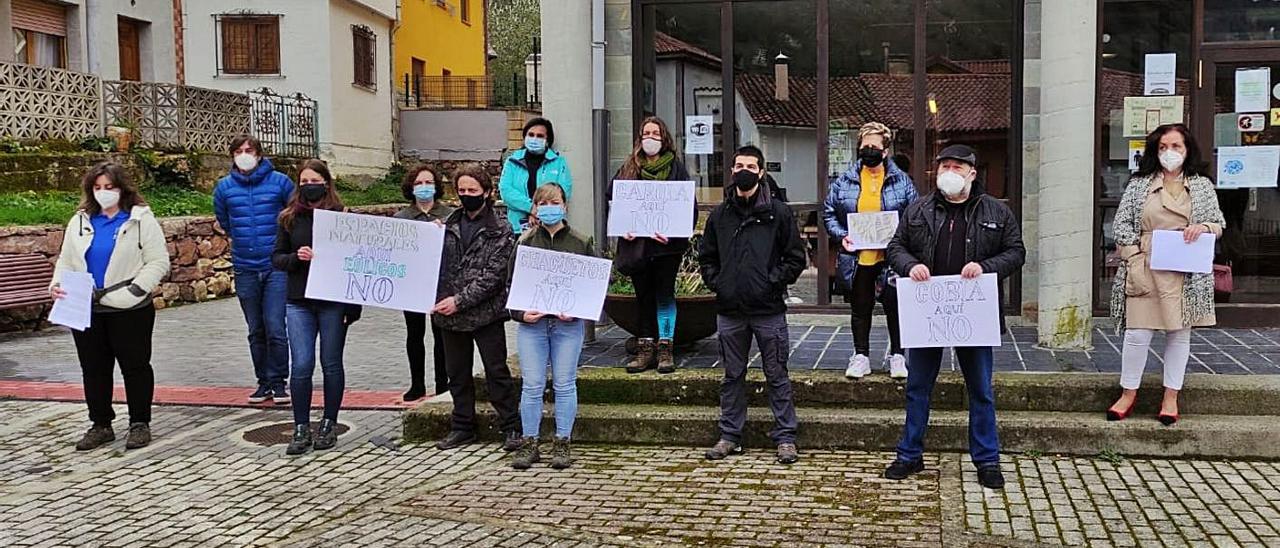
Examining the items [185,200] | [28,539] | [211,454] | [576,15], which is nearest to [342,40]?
[185,200]

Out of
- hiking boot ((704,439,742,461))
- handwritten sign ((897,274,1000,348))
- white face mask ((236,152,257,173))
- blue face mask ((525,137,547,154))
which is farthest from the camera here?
white face mask ((236,152,257,173))

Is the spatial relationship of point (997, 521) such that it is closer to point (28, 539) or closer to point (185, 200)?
point (28, 539)

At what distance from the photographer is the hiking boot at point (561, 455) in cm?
676

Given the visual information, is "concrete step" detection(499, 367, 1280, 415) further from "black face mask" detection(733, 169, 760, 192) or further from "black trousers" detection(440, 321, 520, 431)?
"black face mask" detection(733, 169, 760, 192)

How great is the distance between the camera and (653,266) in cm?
780

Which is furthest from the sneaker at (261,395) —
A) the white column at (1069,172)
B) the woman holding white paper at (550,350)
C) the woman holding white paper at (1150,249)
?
the woman holding white paper at (1150,249)

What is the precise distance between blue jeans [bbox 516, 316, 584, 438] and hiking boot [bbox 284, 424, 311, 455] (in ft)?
4.84

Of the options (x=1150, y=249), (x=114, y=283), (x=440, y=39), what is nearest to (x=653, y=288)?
(x=1150, y=249)

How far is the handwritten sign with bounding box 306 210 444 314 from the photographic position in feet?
23.2

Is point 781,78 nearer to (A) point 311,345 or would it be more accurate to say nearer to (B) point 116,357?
(A) point 311,345

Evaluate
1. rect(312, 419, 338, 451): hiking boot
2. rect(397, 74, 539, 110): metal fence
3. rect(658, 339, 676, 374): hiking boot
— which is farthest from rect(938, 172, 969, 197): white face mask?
rect(397, 74, 539, 110): metal fence

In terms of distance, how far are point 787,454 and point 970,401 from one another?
1.13 metres

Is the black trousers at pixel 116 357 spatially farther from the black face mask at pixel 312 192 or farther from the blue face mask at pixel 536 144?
the blue face mask at pixel 536 144

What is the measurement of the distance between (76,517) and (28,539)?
0.36m
